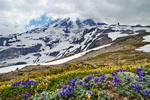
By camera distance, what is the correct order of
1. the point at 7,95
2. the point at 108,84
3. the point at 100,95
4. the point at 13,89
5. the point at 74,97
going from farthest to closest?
the point at 13,89
the point at 7,95
the point at 108,84
the point at 74,97
the point at 100,95

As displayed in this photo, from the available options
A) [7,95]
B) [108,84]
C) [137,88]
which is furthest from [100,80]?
[7,95]

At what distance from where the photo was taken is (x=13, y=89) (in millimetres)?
8898

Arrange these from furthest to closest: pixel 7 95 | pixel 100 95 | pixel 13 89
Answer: pixel 13 89
pixel 7 95
pixel 100 95

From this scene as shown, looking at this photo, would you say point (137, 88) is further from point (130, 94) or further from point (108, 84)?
point (108, 84)

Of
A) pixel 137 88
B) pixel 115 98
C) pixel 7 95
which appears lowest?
pixel 7 95

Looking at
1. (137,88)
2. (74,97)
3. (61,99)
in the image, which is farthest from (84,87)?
(137,88)

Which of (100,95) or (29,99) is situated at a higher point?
(100,95)

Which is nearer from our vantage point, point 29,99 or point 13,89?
point 29,99

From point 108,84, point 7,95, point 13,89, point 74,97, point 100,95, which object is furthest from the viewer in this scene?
point 13,89

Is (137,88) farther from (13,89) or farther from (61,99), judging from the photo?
(13,89)

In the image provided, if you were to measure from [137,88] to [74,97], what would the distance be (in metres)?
3.04

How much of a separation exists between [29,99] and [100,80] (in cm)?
404

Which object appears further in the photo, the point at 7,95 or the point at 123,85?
the point at 7,95

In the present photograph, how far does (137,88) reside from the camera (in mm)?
5980
